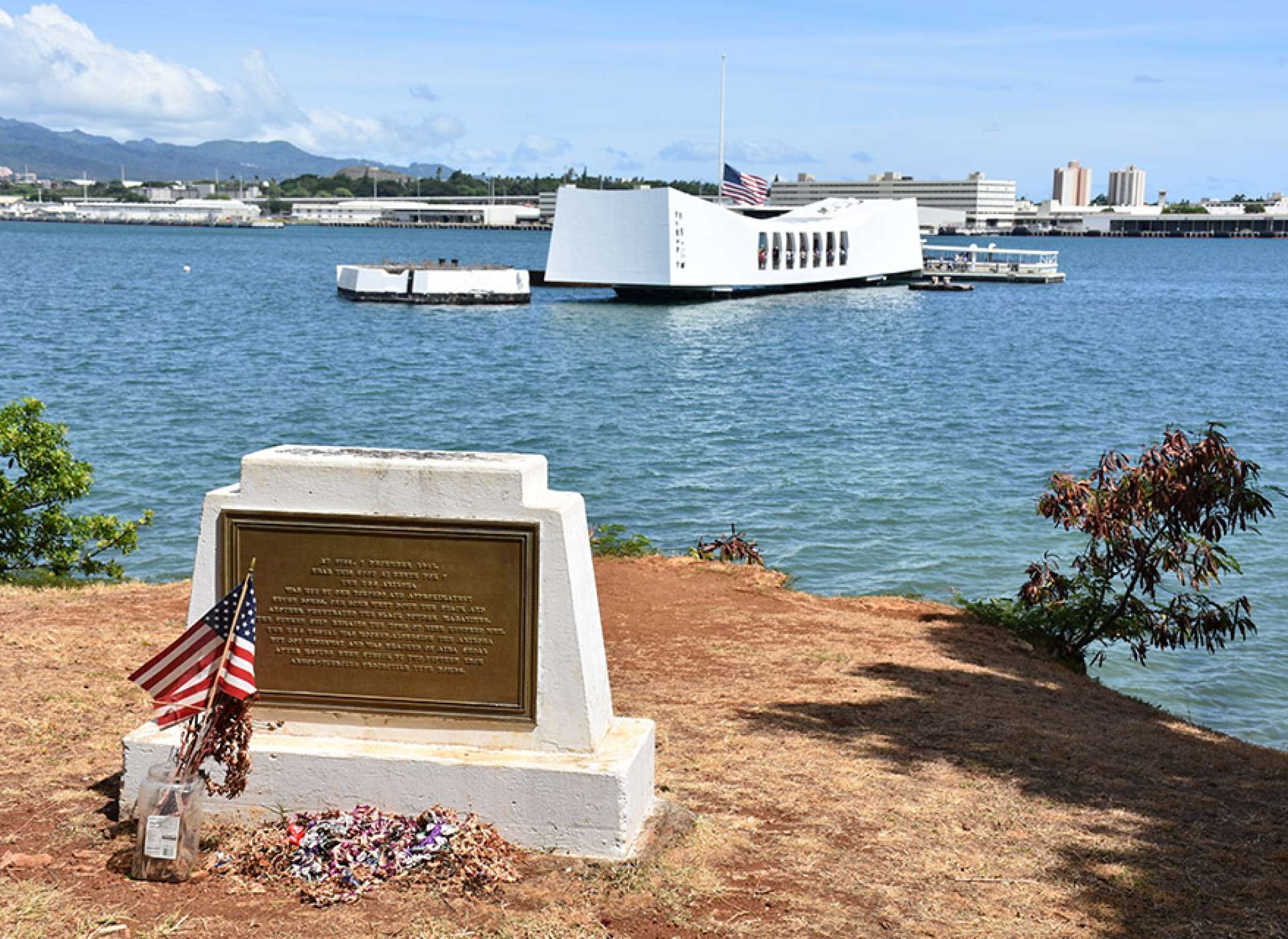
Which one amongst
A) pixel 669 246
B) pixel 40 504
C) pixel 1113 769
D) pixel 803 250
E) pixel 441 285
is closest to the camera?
pixel 1113 769

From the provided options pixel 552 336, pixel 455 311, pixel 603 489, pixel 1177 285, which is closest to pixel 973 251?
pixel 1177 285

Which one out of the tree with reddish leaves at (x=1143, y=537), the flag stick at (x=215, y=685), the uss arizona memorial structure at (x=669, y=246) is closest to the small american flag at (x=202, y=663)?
the flag stick at (x=215, y=685)

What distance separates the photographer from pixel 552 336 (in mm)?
50344

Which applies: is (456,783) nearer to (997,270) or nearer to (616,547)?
(616,547)

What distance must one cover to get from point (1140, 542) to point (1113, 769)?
3.49 metres

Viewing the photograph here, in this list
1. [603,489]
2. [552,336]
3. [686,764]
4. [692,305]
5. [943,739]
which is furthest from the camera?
[692,305]

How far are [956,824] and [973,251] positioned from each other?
95.2 meters

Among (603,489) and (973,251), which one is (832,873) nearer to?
(603,489)

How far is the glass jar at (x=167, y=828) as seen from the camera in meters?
4.99

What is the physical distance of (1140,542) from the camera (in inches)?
391

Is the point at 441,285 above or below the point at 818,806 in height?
above

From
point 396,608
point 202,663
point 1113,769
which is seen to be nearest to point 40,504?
point 202,663

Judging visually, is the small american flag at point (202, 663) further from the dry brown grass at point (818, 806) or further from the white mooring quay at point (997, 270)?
the white mooring quay at point (997, 270)

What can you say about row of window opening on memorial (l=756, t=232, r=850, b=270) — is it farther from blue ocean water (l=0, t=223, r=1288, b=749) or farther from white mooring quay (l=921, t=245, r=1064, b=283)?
white mooring quay (l=921, t=245, r=1064, b=283)
